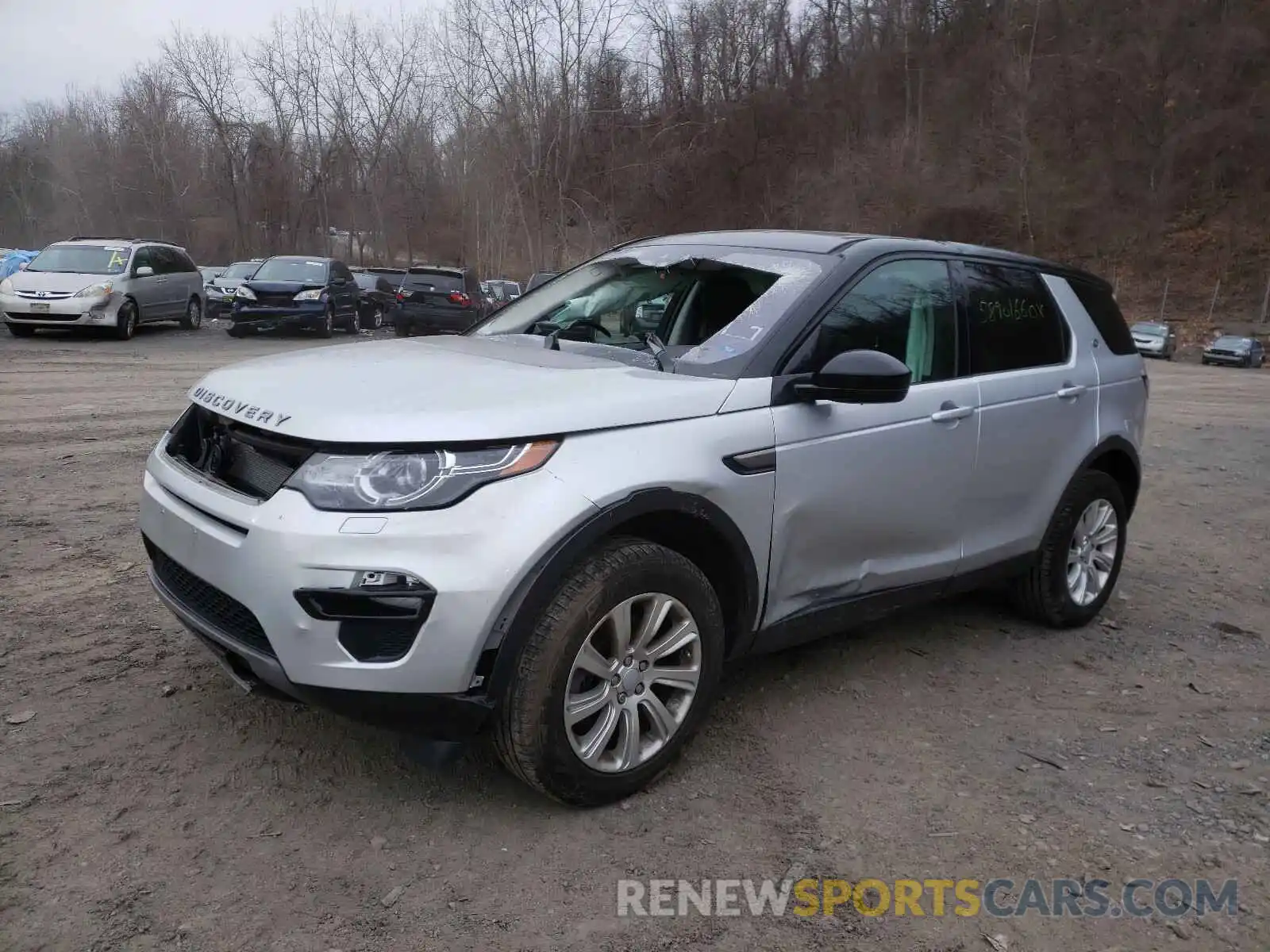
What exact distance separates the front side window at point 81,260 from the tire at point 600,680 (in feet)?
55.3

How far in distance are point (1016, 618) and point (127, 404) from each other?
8825 mm

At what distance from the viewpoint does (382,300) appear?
944 inches

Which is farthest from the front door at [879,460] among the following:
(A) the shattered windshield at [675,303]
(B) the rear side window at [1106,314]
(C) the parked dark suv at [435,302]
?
(C) the parked dark suv at [435,302]

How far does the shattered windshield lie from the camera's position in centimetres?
352

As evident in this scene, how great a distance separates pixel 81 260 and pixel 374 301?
23.2ft

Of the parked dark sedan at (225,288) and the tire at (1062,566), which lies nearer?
the tire at (1062,566)

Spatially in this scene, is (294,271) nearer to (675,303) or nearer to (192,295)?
(192,295)

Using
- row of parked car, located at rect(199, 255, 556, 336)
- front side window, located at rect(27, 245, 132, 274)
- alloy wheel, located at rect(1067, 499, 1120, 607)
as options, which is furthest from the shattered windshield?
front side window, located at rect(27, 245, 132, 274)

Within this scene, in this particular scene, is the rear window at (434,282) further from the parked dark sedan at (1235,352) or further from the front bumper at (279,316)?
the parked dark sedan at (1235,352)

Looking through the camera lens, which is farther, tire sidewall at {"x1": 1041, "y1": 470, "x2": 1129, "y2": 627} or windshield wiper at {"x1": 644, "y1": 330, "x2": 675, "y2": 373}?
tire sidewall at {"x1": 1041, "y1": 470, "x2": 1129, "y2": 627}

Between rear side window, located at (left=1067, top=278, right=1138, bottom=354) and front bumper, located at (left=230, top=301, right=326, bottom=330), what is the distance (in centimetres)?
1698

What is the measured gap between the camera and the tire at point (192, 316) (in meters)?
19.8

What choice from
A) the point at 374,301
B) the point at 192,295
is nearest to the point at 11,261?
the point at 192,295

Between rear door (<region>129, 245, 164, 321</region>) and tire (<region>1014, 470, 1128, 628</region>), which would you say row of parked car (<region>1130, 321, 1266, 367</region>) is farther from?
tire (<region>1014, 470, 1128, 628</region>)
